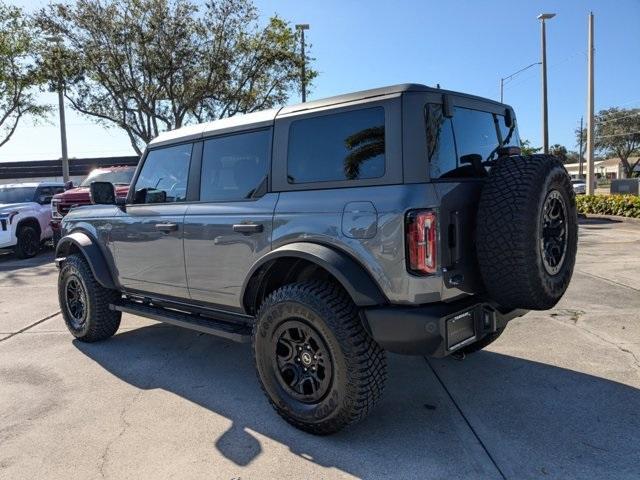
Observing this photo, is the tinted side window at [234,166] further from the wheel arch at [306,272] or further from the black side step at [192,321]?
the black side step at [192,321]

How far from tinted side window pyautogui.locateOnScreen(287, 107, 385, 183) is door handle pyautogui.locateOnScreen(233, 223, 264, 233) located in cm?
37

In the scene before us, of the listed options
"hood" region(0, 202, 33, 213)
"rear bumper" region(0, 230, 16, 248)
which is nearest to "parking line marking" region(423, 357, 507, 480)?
"rear bumper" region(0, 230, 16, 248)

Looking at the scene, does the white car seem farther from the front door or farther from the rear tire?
the front door

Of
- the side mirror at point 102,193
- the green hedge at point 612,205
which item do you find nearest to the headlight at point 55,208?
the side mirror at point 102,193

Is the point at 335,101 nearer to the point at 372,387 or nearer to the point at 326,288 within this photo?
the point at 326,288

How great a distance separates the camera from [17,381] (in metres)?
4.26

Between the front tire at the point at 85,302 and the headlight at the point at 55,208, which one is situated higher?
the headlight at the point at 55,208

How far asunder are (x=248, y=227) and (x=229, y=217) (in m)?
0.27

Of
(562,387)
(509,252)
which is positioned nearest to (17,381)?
(509,252)

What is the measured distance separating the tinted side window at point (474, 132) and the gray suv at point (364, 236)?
0.05ft

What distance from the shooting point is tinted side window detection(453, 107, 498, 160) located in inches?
129

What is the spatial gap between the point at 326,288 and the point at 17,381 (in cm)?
291

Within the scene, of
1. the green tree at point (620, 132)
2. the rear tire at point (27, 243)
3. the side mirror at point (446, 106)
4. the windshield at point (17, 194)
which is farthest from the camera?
the green tree at point (620, 132)

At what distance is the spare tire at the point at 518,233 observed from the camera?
2846 mm
